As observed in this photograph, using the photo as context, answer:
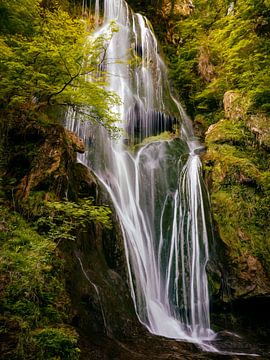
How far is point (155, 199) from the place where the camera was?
32.9 feet

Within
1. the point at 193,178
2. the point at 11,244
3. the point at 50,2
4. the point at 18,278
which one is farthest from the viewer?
the point at 50,2

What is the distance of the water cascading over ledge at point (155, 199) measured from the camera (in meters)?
7.75

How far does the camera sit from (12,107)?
689cm

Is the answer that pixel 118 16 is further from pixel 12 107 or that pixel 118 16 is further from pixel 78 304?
pixel 78 304

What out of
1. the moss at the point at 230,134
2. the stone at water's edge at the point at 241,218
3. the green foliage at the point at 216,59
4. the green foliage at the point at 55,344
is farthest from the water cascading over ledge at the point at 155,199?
the green foliage at the point at 55,344

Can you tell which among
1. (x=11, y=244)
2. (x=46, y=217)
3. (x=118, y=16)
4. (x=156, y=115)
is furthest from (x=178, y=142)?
(x=11, y=244)

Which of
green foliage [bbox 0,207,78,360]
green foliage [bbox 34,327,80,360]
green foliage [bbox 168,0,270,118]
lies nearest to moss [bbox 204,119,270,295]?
green foliage [bbox 168,0,270,118]

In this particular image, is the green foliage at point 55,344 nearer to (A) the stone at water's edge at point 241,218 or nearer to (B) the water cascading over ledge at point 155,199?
(B) the water cascading over ledge at point 155,199

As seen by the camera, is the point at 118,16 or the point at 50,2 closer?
the point at 50,2

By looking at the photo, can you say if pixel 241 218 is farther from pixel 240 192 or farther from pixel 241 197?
pixel 240 192

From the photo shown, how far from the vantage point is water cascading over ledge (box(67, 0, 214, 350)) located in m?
7.75

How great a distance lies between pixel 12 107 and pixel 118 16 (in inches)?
423

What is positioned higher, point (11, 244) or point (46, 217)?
point (46, 217)

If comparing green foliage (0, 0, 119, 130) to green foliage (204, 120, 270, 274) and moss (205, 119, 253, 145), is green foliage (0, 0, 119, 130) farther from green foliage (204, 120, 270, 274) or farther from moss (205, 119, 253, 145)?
moss (205, 119, 253, 145)
